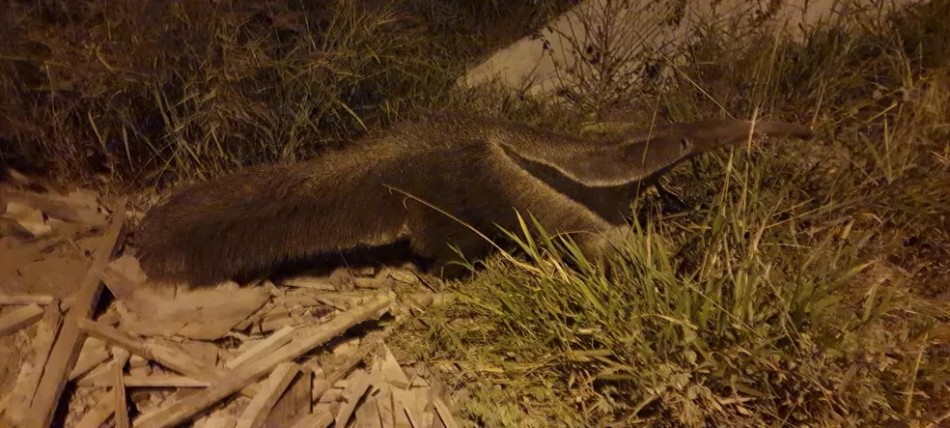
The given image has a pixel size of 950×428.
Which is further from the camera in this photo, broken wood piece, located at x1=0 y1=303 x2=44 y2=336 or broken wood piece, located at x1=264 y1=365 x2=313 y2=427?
broken wood piece, located at x1=0 y1=303 x2=44 y2=336

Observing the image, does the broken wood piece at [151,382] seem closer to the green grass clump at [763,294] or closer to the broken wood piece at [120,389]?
the broken wood piece at [120,389]

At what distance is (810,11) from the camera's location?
459cm

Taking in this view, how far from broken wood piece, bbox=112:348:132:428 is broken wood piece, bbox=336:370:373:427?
751 mm

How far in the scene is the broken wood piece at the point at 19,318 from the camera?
8.13ft

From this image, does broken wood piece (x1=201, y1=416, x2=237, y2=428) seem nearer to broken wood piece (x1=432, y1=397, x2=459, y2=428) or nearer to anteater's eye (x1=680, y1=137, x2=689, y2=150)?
broken wood piece (x1=432, y1=397, x2=459, y2=428)

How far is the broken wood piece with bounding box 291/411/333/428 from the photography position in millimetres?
2322

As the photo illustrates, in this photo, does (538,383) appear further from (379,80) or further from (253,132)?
(379,80)

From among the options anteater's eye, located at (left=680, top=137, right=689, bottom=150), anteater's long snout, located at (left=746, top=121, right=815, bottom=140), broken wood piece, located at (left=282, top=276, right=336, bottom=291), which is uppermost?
anteater's long snout, located at (left=746, top=121, right=815, bottom=140)

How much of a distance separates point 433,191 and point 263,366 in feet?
3.45

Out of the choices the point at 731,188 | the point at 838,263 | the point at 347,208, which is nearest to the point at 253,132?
the point at 347,208

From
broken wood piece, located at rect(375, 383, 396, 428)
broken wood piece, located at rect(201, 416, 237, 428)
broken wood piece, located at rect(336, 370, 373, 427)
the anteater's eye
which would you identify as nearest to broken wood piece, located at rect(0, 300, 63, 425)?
broken wood piece, located at rect(201, 416, 237, 428)

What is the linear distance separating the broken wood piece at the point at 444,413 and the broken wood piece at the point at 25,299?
1.68 meters

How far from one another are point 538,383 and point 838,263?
4.84 feet

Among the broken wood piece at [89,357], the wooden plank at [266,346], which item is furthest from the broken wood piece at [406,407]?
the broken wood piece at [89,357]
